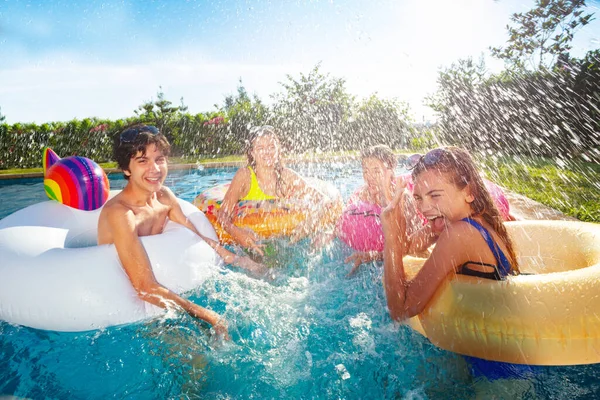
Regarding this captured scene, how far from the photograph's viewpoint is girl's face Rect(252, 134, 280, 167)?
157 inches

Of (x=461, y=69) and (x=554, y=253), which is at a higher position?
(x=461, y=69)

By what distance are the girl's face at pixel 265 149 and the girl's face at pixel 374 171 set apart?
1003 mm

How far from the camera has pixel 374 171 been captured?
3492mm

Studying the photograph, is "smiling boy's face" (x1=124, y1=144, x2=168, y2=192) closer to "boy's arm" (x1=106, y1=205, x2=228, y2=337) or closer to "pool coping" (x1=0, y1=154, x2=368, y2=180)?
"boy's arm" (x1=106, y1=205, x2=228, y2=337)

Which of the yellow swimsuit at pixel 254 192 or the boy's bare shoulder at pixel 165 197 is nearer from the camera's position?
the boy's bare shoulder at pixel 165 197

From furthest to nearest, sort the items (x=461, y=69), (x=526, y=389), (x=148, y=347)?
(x=461, y=69) → (x=148, y=347) → (x=526, y=389)

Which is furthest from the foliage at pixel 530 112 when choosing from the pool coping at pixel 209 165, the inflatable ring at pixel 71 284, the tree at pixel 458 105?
the inflatable ring at pixel 71 284

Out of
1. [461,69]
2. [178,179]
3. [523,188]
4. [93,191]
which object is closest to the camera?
[93,191]

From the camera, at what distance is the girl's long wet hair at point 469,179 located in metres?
1.88

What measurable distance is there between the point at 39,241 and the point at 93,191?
28.8 inches

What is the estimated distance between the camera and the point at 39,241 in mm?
2535

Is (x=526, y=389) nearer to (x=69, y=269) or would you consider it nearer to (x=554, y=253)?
(x=554, y=253)

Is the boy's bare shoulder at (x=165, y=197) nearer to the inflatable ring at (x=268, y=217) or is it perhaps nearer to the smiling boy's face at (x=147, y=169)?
the smiling boy's face at (x=147, y=169)

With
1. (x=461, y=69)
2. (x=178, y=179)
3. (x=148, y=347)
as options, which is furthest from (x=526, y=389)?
(x=461, y=69)
